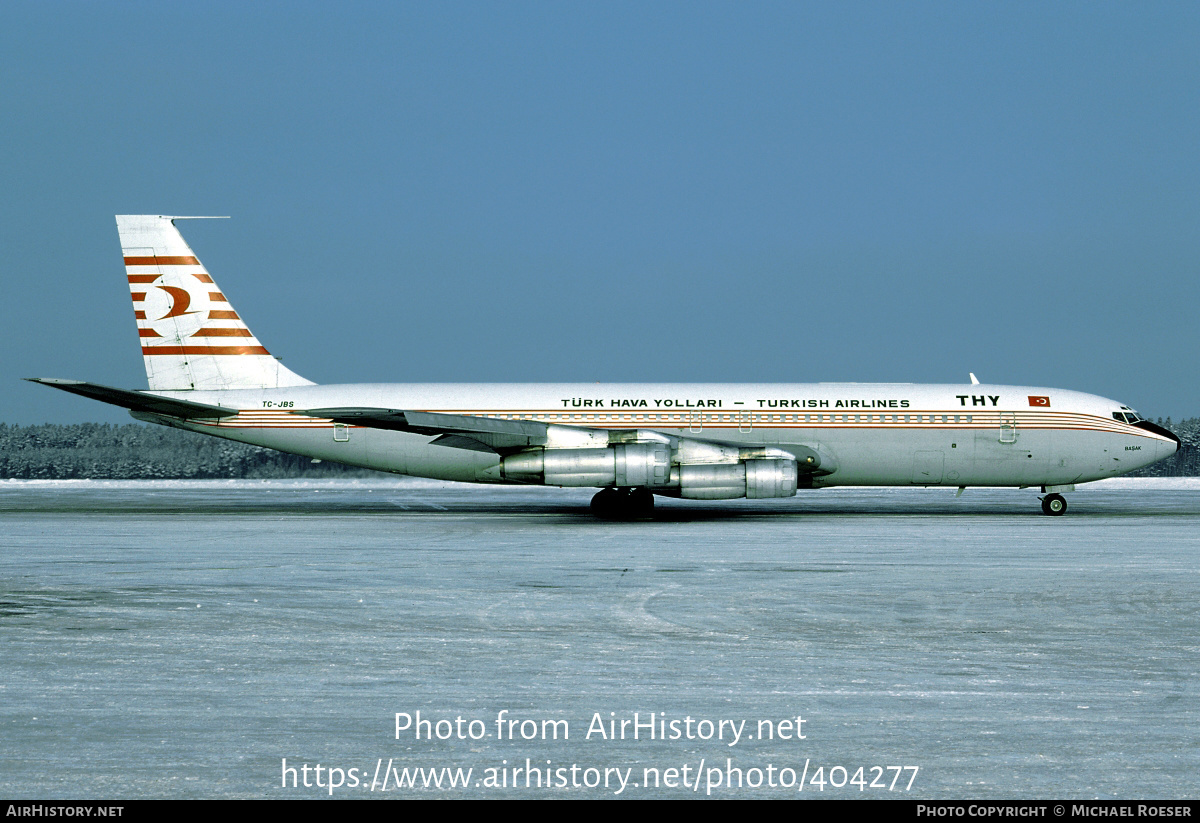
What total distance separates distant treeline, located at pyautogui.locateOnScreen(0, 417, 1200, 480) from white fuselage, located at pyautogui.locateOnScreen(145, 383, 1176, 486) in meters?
27.3

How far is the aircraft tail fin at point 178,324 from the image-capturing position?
30141mm

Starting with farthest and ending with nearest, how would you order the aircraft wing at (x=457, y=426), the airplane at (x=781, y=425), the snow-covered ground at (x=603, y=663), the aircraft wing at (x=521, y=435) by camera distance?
the airplane at (x=781, y=425) → the aircraft wing at (x=521, y=435) → the aircraft wing at (x=457, y=426) → the snow-covered ground at (x=603, y=663)

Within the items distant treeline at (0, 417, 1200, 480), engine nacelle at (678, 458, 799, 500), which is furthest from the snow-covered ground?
distant treeline at (0, 417, 1200, 480)

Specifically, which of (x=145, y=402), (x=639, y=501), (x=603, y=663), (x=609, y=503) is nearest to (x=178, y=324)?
(x=145, y=402)

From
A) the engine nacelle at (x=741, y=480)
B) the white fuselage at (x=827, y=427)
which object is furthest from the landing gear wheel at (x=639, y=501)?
the engine nacelle at (x=741, y=480)

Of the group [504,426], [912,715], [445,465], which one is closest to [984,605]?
[912,715]

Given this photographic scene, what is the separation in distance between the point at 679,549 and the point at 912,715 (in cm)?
1145

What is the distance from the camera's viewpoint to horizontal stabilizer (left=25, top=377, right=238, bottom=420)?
2552cm

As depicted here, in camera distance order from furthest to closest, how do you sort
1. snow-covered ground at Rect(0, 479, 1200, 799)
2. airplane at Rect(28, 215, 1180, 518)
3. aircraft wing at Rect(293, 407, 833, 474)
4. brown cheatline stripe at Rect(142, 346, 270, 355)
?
1. brown cheatline stripe at Rect(142, 346, 270, 355)
2. airplane at Rect(28, 215, 1180, 518)
3. aircraft wing at Rect(293, 407, 833, 474)
4. snow-covered ground at Rect(0, 479, 1200, 799)

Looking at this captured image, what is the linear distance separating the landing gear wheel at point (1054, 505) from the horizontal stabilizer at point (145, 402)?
22494 millimetres

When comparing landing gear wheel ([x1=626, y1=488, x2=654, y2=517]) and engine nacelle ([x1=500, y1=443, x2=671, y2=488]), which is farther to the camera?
landing gear wheel ([x1=626, y1=488, x2=654, y2=517])

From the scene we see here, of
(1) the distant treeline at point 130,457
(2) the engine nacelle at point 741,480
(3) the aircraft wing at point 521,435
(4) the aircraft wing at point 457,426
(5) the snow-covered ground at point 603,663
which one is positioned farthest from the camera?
(1) the distant treeline at point 130,457

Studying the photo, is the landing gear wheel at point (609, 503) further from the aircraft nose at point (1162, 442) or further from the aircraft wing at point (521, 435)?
the aircraft nose at point (1162, 442)

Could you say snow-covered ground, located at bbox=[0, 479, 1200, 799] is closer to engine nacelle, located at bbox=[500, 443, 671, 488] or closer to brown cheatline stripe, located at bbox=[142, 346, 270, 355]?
engine nacelle, located at bbox=[500, 443, 671, 488]
